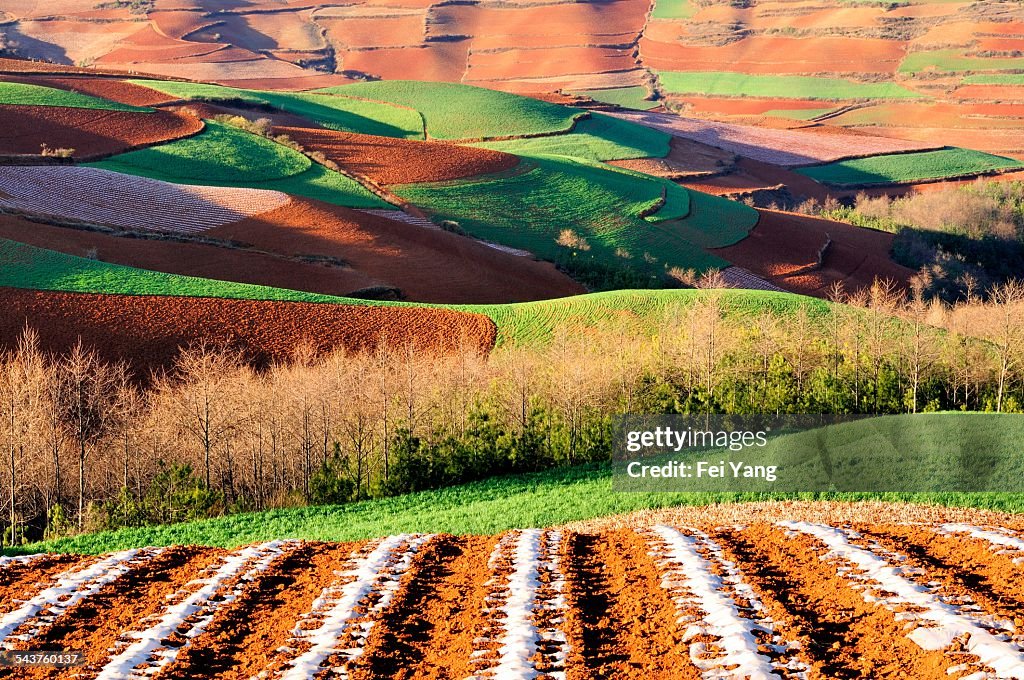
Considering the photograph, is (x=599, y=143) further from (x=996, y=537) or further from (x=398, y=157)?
(x=996, y=537)

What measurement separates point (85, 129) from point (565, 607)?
77.9 m

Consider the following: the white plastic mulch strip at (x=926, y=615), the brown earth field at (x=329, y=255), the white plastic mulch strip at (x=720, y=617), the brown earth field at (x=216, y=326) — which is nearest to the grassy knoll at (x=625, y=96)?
the brown earth field at (x=329, y=255)

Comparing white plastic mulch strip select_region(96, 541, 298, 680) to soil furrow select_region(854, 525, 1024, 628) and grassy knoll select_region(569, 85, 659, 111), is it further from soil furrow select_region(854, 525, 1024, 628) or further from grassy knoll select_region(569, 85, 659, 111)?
grassy knoll select_region(569, 85, 659, 111)

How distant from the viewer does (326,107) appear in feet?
396

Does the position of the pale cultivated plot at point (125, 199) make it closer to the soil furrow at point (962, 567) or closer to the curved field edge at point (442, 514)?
the curved field edge at point (442, 514)

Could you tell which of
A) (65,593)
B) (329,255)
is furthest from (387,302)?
(65,593)

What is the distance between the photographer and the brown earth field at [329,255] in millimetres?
58750

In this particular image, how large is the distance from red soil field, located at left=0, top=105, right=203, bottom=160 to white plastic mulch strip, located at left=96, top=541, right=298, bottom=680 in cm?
6342

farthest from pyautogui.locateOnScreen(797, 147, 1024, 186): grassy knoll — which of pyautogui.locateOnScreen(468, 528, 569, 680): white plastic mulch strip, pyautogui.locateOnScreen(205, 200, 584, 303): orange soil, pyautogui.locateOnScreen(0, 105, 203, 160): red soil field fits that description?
pyautogui.locateOnScreen(468, 528, 569, 680): white plastic mulch strip

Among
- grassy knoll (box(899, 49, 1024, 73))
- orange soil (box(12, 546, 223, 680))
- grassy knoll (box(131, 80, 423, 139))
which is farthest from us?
grassy knoll (box(899, 49, 1024, 73))

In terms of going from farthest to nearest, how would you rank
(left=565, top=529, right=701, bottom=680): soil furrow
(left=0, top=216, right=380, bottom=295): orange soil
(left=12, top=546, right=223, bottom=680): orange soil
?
(left=0, top=216, right=380, bottom=295): orange soil, (left=12, top=546, right=223, bottom=680): orange soil, (left=565, top=529, right=701, bottom=680): soil furrow

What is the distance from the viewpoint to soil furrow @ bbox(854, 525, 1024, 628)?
51.2 ft

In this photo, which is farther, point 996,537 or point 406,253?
point 406,253

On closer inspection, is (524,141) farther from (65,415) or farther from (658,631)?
(658,631)
